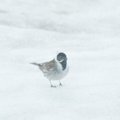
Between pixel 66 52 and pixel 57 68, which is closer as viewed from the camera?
pixel 57 68

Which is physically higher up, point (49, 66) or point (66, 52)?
point (66, 52)

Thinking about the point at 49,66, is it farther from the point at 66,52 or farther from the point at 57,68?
the point at 66,52

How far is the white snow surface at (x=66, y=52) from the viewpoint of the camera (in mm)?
6141

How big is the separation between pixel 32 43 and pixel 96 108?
12.1 ft

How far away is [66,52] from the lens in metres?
9.12

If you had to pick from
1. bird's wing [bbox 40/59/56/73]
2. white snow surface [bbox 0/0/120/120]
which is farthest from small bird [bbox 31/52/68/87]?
white snow surface [bbox 0/0/120/120]

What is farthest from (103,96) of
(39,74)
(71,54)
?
(71,54)

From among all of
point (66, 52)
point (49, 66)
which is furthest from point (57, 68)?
point (66, 52)

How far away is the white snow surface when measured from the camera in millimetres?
6141

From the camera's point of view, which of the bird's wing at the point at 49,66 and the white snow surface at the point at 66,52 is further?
the bird's wing at the point at 49,66

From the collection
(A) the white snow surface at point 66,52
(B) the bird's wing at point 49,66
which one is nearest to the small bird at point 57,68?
(B) the bird's wing at point 49,66

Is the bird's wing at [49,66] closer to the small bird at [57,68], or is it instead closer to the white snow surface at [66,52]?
the small bird at [57,68]

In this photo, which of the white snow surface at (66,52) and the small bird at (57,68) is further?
the small bird at (57,68)

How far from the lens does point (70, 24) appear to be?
35.2ft
